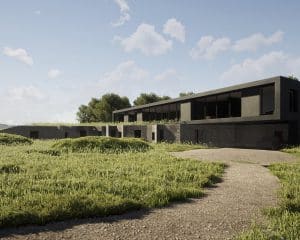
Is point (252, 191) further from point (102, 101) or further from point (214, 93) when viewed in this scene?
point (102, 101)

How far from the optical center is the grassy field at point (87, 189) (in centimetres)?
821

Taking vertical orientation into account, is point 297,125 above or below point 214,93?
below

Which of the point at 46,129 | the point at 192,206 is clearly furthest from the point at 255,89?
the point at 46,129

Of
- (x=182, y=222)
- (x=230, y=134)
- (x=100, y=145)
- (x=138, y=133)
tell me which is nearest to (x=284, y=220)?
(x=182, y=222)

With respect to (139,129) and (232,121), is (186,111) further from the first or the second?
(232,121)

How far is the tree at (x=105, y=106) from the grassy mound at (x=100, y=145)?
48.1 m

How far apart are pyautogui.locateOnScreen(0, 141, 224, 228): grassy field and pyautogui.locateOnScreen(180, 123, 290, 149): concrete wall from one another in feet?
68.8

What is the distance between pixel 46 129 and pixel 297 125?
3400 centimetres

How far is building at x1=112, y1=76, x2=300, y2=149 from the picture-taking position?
28.8 metres

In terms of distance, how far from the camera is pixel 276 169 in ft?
54.7

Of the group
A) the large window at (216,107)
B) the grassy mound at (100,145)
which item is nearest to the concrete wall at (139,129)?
the large window at (216,107)

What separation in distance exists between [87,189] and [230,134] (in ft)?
95.4

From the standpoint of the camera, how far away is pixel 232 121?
3188cm

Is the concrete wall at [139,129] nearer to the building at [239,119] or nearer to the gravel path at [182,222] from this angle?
the building at [239,119]
